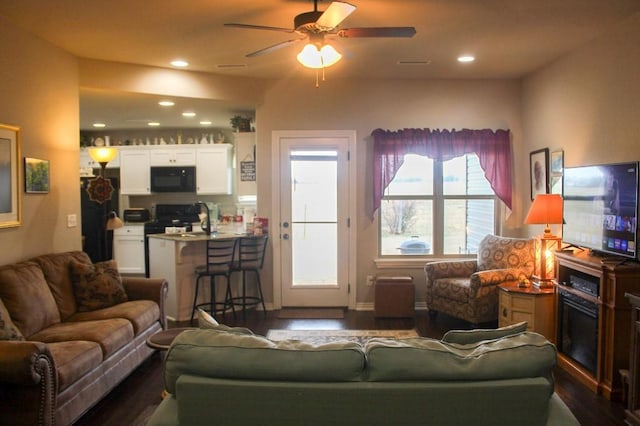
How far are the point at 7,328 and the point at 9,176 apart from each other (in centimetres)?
135

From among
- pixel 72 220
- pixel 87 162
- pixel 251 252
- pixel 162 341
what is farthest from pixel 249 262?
pixel 87 162

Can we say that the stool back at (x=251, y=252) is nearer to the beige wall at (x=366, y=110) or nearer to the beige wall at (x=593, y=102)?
the beige wall at (x=366, y=110)

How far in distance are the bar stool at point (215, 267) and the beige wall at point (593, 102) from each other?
3411 millimetres

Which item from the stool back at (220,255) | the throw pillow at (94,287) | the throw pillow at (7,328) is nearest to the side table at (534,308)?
the stool back at (220,255)

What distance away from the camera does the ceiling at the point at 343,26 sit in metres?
3.34

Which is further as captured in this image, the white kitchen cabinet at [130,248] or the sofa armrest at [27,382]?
the white kitchen cabinet at [130,248]

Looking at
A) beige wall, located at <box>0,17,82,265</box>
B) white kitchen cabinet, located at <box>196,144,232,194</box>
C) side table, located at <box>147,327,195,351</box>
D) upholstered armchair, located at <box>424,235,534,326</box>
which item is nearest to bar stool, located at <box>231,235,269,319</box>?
beige wall, located at <box>0,17,82,265</box>

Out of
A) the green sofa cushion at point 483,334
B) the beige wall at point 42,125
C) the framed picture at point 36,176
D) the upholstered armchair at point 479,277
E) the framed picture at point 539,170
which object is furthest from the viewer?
the framed picture at point 539,170

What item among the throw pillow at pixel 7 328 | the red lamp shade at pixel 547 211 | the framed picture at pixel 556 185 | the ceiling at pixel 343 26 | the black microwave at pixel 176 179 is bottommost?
the throw pillow at pixel 7 328

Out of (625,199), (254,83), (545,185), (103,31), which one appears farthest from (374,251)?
(103,31)

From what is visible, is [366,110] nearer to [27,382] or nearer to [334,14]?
[334,14]

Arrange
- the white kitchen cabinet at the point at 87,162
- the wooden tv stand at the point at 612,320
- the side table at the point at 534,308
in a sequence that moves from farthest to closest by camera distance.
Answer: the white kitchen cabinet at the point at 87,162
the side table at the point at 534,308
the wooden tv stand at the point at 612,320

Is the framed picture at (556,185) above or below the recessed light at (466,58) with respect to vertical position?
below

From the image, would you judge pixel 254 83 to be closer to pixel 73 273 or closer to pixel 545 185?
pixel 73 273
